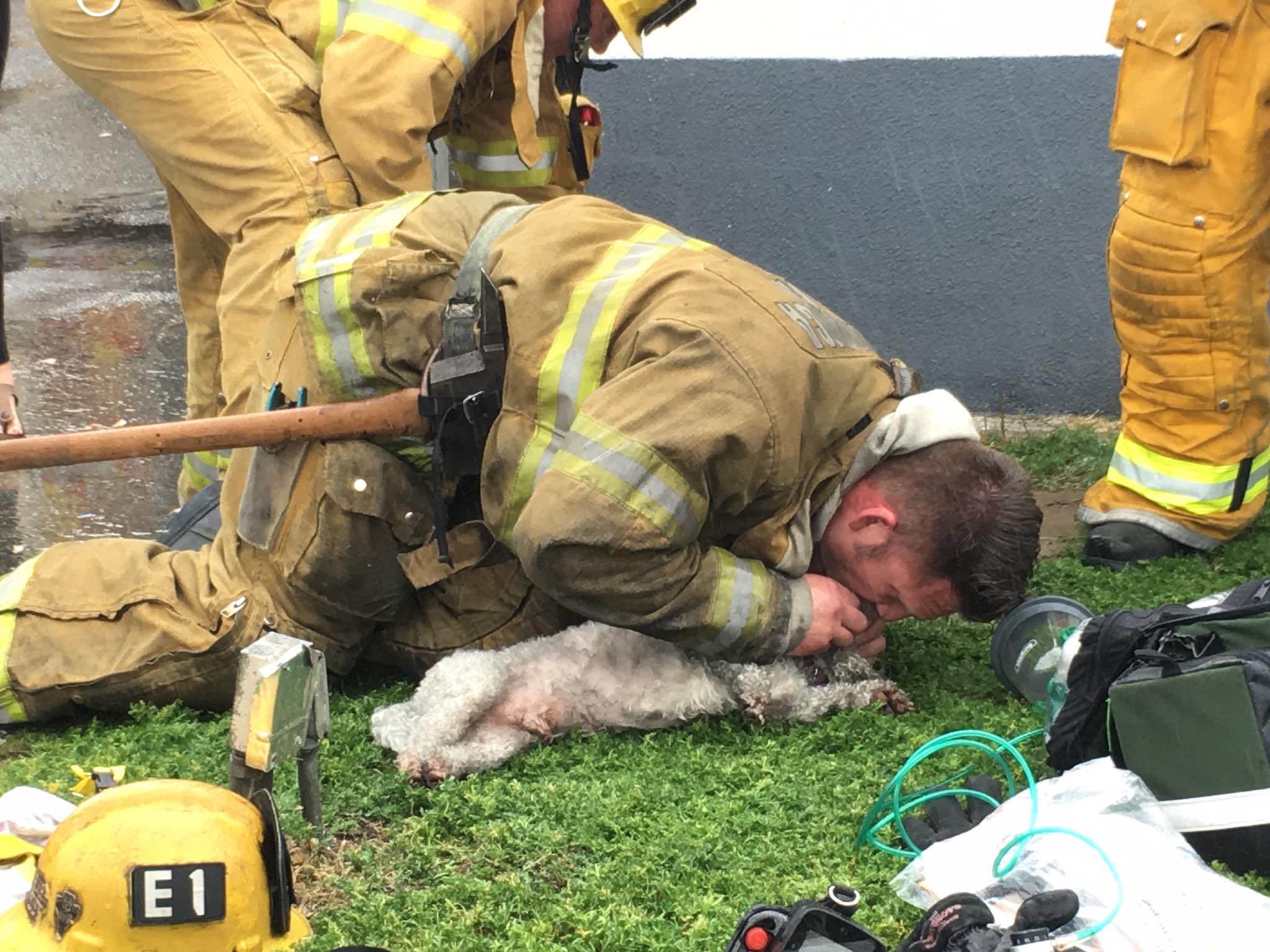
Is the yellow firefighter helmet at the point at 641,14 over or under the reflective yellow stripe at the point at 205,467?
over

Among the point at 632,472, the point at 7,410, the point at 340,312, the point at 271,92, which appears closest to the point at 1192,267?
the point at 632,472

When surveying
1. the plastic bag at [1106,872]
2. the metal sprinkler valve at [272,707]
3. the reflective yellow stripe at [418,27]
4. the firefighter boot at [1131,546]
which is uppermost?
the reflective yellow stripe at [418,27]

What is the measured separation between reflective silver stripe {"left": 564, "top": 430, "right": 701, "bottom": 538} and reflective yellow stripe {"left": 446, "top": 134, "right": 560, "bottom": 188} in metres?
1.87

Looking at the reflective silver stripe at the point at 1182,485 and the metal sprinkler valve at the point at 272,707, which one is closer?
the metal sprinkler valve at the point at 272,707

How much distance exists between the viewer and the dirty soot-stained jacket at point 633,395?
2500 millimetres

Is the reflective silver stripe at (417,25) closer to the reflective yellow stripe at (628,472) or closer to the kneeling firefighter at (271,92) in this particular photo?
the kneeling firefighter at (271,92)

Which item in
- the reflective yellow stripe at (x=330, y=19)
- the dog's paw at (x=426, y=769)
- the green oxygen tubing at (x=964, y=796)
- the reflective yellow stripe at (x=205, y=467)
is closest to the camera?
the green oxygen tubing at (x=964, y=796)

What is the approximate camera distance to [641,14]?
3986 millimetres

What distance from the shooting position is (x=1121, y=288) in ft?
12.3

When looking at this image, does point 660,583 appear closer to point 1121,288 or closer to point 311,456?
point 311,456

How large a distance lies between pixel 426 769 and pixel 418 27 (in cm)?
189

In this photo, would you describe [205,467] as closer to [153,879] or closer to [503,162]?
[503,162]

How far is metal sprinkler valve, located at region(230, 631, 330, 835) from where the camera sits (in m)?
1.84

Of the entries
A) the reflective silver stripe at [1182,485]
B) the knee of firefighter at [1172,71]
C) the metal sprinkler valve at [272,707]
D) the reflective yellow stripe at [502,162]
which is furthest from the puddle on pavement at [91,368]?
the knee of firefighter at [1172,71]
